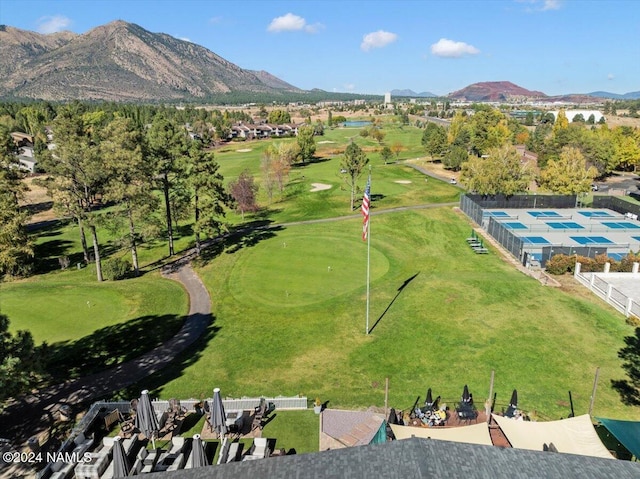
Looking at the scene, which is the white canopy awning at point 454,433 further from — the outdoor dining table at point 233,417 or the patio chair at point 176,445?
the patio chair at point 176,445

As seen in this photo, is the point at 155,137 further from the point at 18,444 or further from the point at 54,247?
the point at 18,444

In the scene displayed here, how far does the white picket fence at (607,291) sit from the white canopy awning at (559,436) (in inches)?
706

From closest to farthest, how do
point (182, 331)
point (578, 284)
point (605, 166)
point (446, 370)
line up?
point (446, 370), point (182, 331), point (578, 284), point (605, 166)

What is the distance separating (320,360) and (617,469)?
17155 millimetres

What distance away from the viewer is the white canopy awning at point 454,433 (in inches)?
684

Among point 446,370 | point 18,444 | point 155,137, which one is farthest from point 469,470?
point 155,137

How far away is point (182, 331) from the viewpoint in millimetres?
30844

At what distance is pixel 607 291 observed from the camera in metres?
34.4

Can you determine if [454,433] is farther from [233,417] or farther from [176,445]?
[176,445]

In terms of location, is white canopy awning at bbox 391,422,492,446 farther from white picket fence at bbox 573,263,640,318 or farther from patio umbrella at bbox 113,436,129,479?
white picket fence at bbox 573,263,640,318

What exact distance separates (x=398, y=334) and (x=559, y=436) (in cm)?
1303

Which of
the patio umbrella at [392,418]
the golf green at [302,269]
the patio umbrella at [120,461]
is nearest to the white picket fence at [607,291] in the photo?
the golf green at [302,269]

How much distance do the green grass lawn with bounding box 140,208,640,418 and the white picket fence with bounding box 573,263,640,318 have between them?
1123mm

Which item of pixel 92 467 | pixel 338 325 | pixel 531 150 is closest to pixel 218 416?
pixel 92 467
